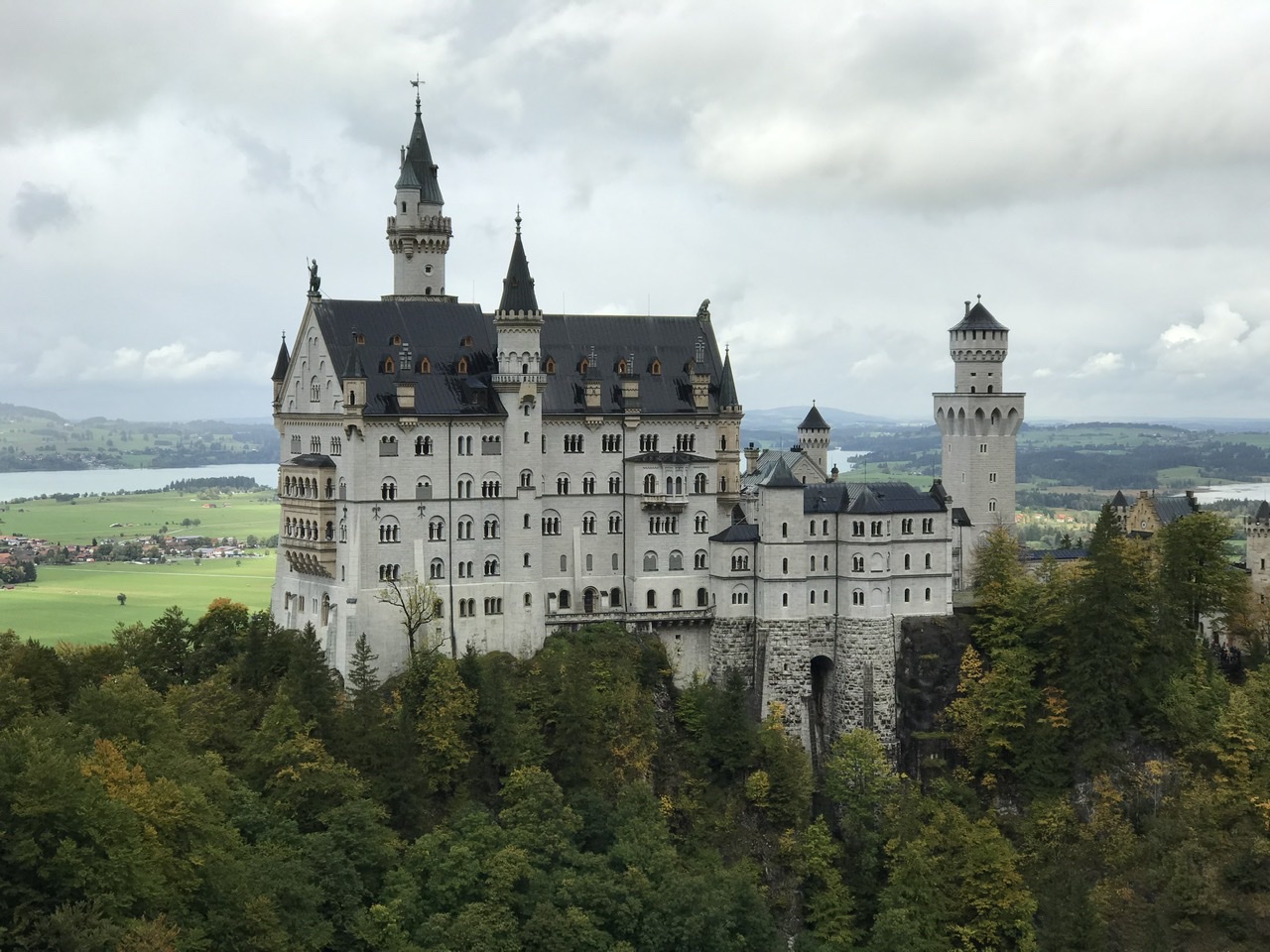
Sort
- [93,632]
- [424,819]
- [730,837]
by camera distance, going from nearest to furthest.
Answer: [424,819] < [730,837] < [93,632]

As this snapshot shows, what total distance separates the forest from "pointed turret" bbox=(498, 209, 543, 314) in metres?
19.4

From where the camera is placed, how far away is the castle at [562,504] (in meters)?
98.4

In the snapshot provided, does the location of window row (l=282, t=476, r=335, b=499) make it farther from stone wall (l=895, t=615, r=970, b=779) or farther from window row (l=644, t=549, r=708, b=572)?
stone wall (l=895, t=615, r=970, b=779)

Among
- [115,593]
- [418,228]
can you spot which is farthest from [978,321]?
[115,593]

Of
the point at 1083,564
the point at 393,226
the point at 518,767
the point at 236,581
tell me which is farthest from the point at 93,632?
the point at 1083,564

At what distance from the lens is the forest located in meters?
80.4

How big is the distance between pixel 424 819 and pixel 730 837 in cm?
1805

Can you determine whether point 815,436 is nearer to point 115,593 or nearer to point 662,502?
point 662,502

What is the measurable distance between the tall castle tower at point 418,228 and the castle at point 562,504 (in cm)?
14

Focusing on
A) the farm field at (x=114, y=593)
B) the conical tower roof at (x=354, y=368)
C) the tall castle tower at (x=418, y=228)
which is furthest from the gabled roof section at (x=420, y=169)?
the farm field at (x=114, y=593)

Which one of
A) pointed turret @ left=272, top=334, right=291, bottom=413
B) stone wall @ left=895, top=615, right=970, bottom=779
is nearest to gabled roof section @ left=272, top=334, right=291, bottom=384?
pointed turret @ left=272, top=334, right=291, bottom=413

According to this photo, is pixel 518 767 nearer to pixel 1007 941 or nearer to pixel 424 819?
pixel 424 819

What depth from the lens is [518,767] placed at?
9269 centimetres

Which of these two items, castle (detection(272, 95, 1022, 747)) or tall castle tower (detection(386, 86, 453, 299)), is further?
tall castle tower (detection(386, 86, 453, 299))
